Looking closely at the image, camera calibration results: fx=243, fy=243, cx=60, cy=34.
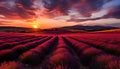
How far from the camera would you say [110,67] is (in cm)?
617

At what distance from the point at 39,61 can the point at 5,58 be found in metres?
1.74

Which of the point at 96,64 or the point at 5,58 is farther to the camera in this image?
the point at 5,58

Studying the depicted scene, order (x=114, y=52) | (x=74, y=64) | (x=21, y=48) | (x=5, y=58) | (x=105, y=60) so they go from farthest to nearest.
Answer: (x=21, y=48)
(x=114, y=52)
(x=5, y=58)
(x=74, y=64)
(x=105, y=60)

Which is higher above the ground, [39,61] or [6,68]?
[6,68]

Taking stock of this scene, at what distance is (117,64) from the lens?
6254 mm

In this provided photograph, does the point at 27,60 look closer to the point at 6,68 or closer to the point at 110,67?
the point at 6,68

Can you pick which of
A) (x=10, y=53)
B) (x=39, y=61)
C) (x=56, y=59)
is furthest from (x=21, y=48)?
(x=56, y=59)

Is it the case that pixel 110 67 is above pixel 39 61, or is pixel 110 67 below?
above

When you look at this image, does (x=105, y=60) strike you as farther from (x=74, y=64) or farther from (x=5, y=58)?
(x=5, y=58)

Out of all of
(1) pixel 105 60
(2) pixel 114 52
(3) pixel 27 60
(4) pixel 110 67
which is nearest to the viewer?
(4) pixel 110 67

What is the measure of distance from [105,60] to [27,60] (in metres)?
3.98

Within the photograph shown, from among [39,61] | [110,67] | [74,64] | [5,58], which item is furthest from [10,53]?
[110,67]

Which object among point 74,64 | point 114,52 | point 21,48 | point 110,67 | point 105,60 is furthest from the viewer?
point 21,48

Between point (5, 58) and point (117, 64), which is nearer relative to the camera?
point (117, 64)
